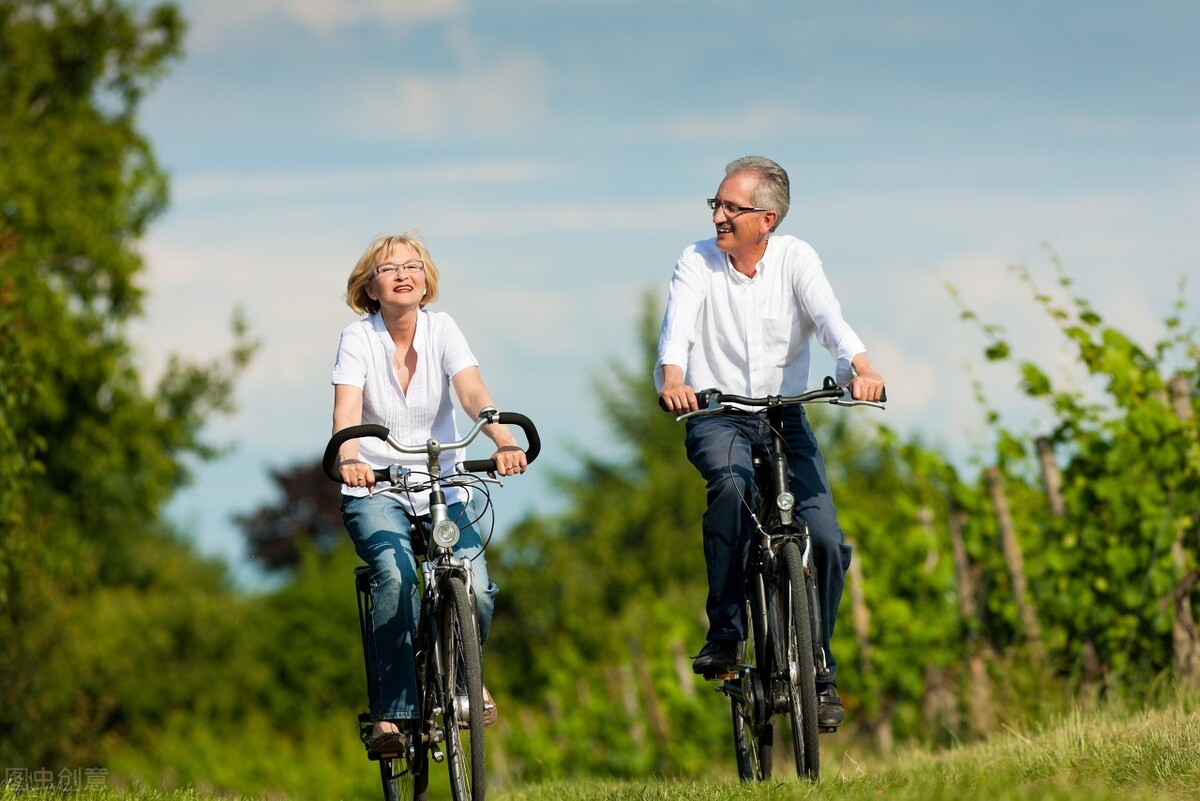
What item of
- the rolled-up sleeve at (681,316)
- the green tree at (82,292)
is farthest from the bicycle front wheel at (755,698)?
the green tree at (82,292)

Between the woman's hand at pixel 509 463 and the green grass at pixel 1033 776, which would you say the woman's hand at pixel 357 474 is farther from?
the green grass at pixel 1033 776

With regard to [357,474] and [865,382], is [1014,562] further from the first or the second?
[357,474]

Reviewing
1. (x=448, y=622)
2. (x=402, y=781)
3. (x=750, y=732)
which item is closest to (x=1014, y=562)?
(x=750, y=732)

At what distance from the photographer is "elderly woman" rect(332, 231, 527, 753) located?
21.3 ft

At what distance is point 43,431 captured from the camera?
24.0m

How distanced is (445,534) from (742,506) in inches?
54.1

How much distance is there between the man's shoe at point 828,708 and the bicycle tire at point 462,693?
1481 millimetres

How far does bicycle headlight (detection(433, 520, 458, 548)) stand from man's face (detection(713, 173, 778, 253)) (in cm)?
176

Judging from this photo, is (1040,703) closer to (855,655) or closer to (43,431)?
(855,655)

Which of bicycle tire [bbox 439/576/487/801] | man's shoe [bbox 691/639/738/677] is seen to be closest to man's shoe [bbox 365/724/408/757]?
bicycle tire [bbox 439/576/487/801]

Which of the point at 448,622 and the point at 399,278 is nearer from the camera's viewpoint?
the point at 448,622

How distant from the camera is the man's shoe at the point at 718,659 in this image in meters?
6.99

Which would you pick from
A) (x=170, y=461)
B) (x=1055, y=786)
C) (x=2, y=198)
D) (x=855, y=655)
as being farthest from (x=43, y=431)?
(x=1055, y=786)

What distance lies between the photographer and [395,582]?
6477 millimetres
